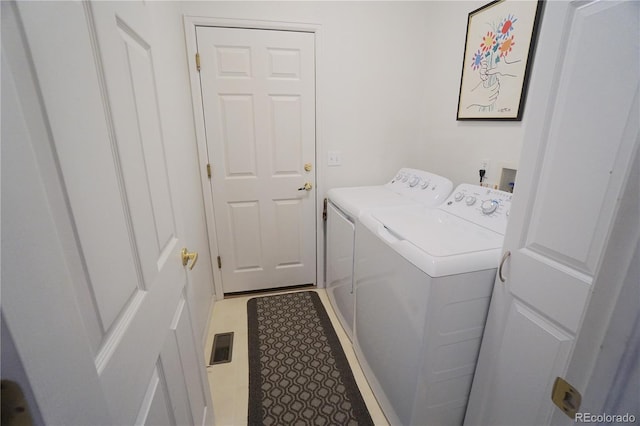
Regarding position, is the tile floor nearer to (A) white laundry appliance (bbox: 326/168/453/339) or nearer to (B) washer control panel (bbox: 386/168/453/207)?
(A) white laundry appliance (bbox: 326/168/453/339)

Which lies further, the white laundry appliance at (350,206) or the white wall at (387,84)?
the white wall at (387,84)

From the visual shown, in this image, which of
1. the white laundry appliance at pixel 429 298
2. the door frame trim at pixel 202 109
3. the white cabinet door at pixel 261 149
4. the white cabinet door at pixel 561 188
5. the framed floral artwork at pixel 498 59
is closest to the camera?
the white cabinet door at pixel 561 188

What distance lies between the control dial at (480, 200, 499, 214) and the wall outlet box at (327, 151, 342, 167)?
3.88 ft

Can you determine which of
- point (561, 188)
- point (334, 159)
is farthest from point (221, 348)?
point (561, 188)

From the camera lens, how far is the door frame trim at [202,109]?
6.13 ft

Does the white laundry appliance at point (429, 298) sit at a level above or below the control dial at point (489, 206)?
below

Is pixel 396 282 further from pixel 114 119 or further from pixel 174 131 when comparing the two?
pixel 174 131

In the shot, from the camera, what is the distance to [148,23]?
0.84 metres

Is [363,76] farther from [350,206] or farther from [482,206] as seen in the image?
[482,206]

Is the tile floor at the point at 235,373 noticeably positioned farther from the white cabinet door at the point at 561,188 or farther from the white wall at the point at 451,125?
the white wall at the point at 451,125

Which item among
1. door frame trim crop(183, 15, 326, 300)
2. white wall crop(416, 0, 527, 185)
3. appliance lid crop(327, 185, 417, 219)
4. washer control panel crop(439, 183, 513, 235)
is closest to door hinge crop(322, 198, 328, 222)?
door frame trim crop(183, 15, 326, 300)

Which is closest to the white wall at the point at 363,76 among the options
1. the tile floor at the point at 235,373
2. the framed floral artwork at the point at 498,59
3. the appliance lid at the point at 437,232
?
the framed floral artwork at the point at 498,59

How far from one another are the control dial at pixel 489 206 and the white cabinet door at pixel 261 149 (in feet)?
4.24

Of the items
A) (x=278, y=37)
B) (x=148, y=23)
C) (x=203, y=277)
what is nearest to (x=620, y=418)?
(x=148, y=23)
